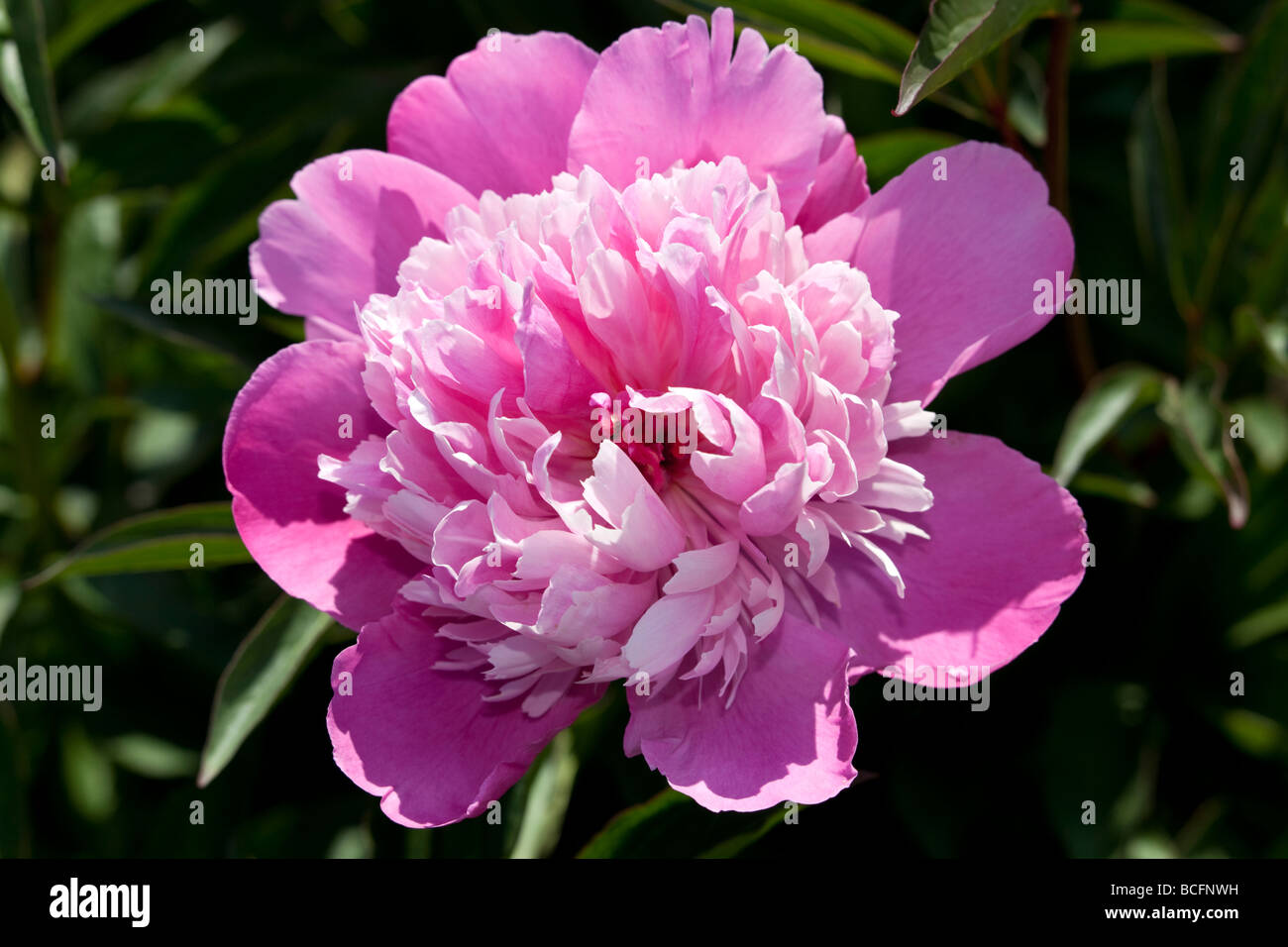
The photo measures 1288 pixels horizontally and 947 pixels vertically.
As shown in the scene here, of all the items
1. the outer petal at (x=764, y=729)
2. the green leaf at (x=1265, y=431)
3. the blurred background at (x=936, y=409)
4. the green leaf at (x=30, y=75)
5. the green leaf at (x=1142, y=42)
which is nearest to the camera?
the outer petal at (x=764, y=729)

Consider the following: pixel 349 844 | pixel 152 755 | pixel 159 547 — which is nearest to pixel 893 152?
pixel 159 547

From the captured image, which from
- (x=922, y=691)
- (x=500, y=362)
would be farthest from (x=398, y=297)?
(x=922, y=691)

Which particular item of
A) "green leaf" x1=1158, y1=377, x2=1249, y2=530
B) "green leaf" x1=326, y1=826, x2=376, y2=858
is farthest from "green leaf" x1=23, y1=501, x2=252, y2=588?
"green leaf" x1=1158, y1=377, x2=1249, y2=530

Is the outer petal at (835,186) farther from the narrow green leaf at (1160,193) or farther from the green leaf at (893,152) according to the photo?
the narrow green leaf at (1160,193)

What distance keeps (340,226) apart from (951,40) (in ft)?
1.76

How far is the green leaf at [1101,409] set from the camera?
1.09 m

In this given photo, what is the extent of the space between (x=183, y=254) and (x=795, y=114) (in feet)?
3.03

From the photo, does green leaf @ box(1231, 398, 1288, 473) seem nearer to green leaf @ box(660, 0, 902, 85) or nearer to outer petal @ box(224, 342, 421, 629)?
green leaf @ box(660, 0, 902, 85)

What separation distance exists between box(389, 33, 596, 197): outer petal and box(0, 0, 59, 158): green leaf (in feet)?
1.09

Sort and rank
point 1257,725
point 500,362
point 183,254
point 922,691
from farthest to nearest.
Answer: point 183,254 < point 1257,725 < point 922,691 < point 500,362

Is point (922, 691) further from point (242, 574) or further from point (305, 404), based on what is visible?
point (242, 574)

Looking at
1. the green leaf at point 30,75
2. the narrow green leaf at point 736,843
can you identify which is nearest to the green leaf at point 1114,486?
the narrow green leaf at point 736,843

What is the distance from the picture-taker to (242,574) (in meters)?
1.63

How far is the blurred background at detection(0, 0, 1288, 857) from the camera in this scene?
1181mm
